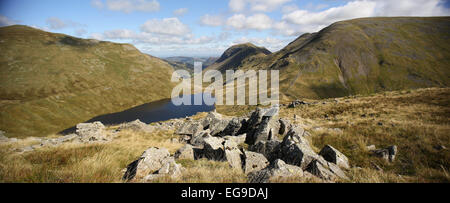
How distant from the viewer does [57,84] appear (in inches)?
5266

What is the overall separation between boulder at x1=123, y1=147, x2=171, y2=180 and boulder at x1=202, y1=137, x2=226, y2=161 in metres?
3.06

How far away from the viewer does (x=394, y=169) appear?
29.9ft

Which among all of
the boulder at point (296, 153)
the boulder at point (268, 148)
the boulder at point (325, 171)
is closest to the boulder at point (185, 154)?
the boulder at point (268, 148)

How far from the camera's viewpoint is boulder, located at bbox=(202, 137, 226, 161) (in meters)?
10.9

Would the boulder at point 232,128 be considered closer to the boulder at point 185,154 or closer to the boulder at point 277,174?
the boulder at point 185,154

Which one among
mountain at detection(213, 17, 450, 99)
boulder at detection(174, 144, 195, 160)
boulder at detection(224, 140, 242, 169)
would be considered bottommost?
boulder at detection(174, 144, 195, 160)

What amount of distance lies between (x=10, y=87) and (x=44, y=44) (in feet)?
271

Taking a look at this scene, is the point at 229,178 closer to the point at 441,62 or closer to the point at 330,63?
the point at 330,63

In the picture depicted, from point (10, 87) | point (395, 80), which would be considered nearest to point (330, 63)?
point (395, 80)

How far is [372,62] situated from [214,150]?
211 m

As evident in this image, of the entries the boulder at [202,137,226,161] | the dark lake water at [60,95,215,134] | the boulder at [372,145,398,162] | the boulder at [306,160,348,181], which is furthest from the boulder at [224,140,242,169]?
the dark lake water at [60,95,215,134]

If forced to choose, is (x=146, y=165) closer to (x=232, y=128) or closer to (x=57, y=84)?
(x=232, y=128)

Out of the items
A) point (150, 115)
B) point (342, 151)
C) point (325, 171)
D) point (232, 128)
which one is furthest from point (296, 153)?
point (150, 115)

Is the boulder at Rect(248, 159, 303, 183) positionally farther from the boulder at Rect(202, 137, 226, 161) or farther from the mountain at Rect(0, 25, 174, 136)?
the mountain at Rect(0, 25, 174, 136)
